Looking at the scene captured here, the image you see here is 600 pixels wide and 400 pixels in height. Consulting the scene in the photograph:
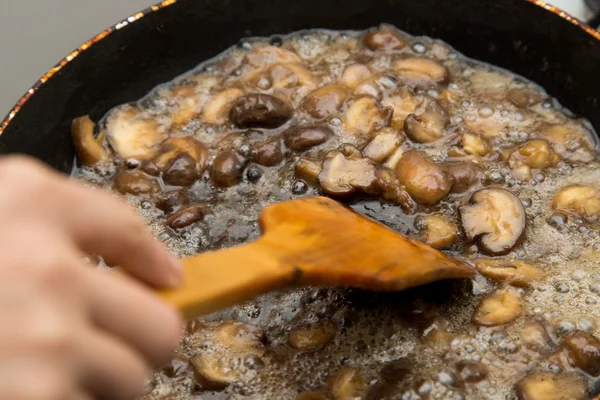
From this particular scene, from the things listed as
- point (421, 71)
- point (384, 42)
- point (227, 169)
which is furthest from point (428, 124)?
point (227, 169)

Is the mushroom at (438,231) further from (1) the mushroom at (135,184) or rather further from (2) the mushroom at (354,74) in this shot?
(1) the mushroom at (135,184)

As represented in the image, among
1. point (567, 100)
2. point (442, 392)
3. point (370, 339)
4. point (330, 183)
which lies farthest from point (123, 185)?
point (567, 100)

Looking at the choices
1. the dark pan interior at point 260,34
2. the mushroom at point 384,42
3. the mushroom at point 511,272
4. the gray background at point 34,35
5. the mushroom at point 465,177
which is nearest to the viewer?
the mushroom at point 511,272

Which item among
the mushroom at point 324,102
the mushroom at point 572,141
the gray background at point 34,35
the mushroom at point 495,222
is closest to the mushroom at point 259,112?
the mushroom at point 324,102

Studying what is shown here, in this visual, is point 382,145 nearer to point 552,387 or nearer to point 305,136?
point 305,136

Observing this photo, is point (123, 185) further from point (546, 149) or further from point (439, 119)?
point (546, 149)

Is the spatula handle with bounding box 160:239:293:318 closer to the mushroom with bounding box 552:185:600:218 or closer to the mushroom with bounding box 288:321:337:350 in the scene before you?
the mushroom with bounding box 288:321:337:350

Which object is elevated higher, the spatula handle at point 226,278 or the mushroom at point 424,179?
the spatula handle at point 226,278
